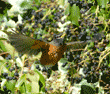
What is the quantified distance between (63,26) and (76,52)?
1.25 feet

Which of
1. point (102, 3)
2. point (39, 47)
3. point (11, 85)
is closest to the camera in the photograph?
point (39, 47)

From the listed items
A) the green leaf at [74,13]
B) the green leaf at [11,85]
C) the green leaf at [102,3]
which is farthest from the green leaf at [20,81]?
the green leaf at [102,3]

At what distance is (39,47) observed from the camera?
1.78 m

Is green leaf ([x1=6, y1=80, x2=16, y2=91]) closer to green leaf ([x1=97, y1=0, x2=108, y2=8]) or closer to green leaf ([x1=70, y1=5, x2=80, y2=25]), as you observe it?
green leaf ([x1=70, y1=5, x2=80, y2=25])

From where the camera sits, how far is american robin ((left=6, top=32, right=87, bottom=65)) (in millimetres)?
1614

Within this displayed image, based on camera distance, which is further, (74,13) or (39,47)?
(74,13)

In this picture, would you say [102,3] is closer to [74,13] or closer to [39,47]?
[74,13]

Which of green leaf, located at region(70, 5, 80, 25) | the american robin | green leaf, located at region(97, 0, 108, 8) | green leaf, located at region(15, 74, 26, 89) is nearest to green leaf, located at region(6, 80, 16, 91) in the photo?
green leaf, located at region(15, 74, 26, 89)

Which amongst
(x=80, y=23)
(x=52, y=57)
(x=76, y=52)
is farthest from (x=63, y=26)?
(x=52, y=57)

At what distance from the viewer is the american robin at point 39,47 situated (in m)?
1.61

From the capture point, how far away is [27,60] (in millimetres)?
2408

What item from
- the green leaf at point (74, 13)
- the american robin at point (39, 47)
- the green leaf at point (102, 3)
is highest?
the green leaf at point (102, 3)

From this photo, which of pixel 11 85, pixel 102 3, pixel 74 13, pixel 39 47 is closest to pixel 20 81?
pixel 11 85

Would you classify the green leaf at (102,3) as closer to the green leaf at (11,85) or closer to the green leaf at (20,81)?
the green leaf at (20,81)
